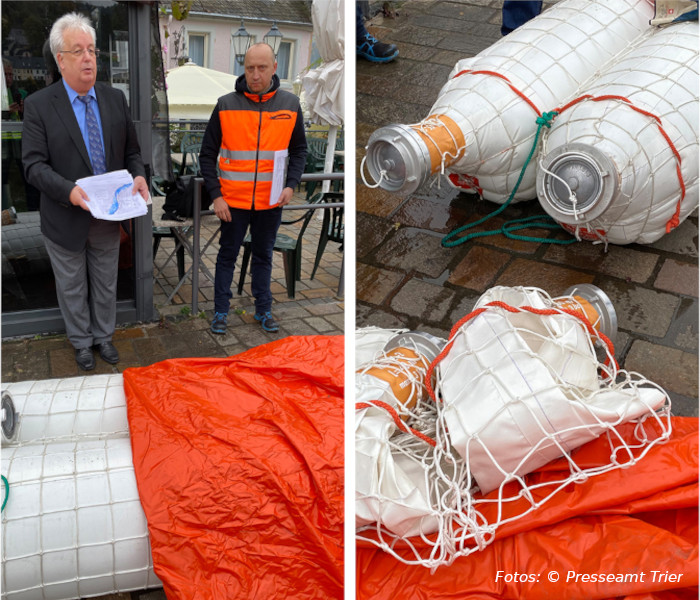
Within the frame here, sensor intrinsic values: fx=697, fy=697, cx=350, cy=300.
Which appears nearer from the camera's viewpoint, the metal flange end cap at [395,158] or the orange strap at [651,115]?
the metal flange end cap at [395,158]

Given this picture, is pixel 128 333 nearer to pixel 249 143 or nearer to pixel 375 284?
pixel 249 143

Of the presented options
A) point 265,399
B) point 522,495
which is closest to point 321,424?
point 265,399

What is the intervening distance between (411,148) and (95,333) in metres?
1.99

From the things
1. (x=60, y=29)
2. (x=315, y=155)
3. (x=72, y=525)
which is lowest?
(x=315, y=155)

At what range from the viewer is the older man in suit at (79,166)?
2.71 metres

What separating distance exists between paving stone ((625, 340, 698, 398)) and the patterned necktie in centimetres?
214

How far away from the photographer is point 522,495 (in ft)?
5.11

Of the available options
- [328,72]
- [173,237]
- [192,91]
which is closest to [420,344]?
[173,237]

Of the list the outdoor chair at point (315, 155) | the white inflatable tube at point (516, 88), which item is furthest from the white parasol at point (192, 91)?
the white inflatable tube at point (516, 88)

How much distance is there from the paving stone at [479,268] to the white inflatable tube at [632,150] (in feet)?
0.93

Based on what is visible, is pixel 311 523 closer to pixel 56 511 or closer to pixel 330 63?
pixel 56 511

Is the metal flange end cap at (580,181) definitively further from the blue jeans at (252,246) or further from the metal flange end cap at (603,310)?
the blue jeans at (252,246)

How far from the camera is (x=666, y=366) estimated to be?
2.12m

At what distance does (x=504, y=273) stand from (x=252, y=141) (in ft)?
4.63
